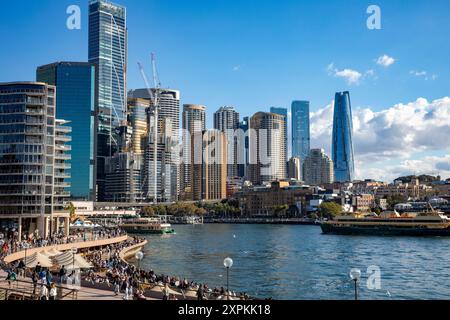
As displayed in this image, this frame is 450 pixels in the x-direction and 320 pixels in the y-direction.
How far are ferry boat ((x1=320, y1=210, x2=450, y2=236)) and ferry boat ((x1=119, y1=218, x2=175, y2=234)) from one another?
117ft

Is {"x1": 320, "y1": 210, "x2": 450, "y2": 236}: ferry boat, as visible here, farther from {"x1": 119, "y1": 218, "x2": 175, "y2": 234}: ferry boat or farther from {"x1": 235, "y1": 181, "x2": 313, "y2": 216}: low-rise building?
{"x1": 235, "y1": 181, "x2": 313, "y2": 216}: low-rise building

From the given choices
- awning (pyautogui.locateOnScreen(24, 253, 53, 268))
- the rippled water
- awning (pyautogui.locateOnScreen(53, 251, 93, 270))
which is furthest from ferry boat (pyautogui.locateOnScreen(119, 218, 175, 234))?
awning (pyautogui.locateOnScreen(24, 253, 53, 268))

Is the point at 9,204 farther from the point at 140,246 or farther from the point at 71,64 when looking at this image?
the point at 71,64

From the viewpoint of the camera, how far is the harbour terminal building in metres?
58.2

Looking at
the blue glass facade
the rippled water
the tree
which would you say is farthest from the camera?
the blue glass facade

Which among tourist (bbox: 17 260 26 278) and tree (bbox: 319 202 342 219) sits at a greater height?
tourist (bbox: 17 260 26 278)

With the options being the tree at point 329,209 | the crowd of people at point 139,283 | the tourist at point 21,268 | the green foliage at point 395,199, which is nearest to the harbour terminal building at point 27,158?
the crowd of people at point 139,283

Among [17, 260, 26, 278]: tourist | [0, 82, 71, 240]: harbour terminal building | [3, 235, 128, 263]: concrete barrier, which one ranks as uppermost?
[0, 82, 71, 240]: harbour terminal building

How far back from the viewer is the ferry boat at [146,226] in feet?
370

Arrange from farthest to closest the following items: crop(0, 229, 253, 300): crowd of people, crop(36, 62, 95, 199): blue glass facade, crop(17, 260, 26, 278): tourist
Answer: crop(36, 62, 95, 199): blue glass facade → crop(17, 260, 26, 278): tourist → crop(0, 229, 253, 300): crowd of people

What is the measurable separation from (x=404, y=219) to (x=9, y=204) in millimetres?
67107

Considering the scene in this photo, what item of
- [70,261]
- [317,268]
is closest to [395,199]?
[317,268]

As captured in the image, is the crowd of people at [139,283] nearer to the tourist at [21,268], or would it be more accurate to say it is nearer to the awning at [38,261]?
the awning at [38,261]
